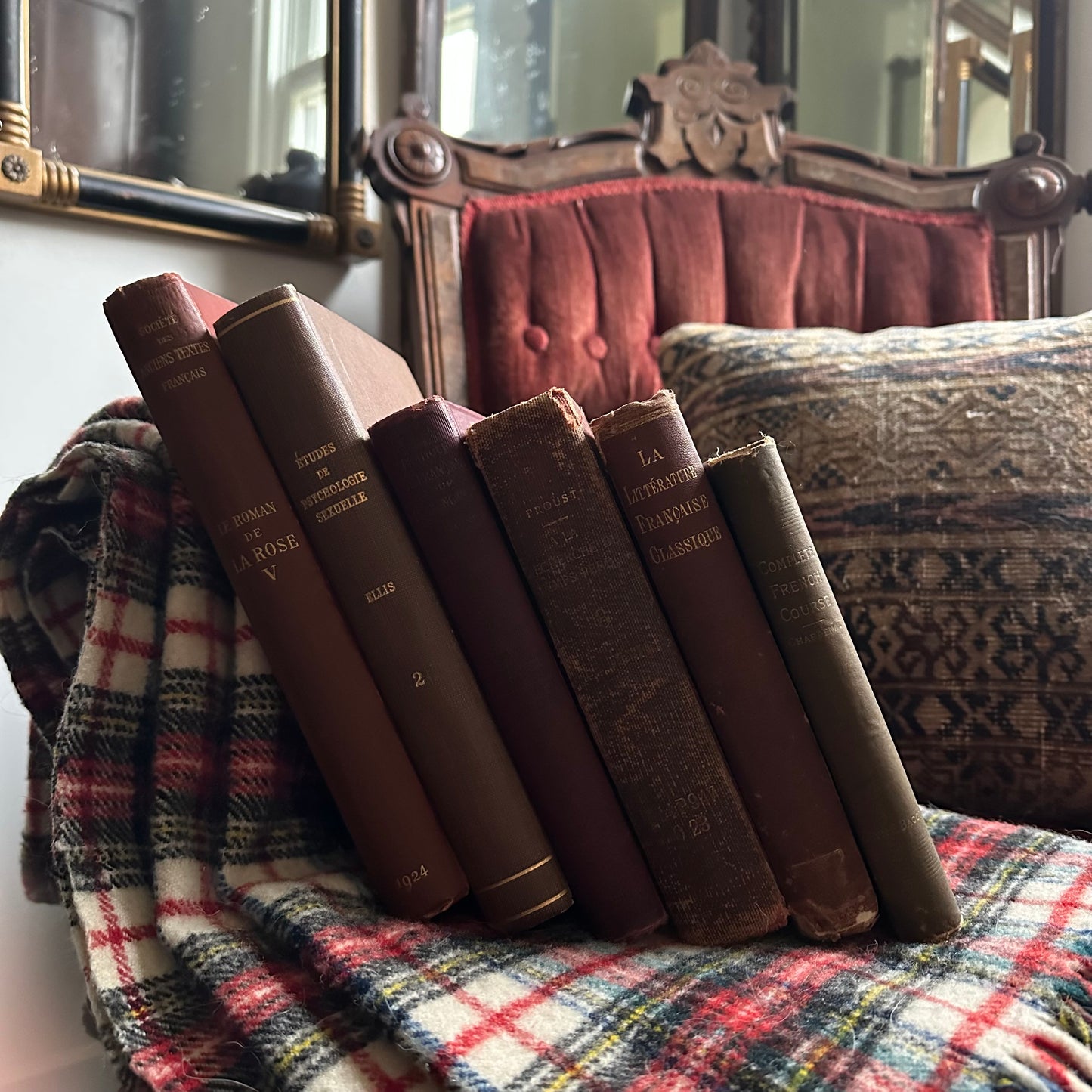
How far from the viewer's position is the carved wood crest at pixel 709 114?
1.01 meters

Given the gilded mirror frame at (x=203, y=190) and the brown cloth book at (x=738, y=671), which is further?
the gilded mirror frame at (x=203, y=190)

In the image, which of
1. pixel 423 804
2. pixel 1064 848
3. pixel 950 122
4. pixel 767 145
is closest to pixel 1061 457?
pixel 1064 848

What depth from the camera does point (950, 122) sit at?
1193mm

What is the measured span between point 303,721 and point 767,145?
2.87 feet

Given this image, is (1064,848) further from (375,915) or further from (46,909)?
(46,909)

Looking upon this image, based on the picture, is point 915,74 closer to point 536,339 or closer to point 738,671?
point 536,339

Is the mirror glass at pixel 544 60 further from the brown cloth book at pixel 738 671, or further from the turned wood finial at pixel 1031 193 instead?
the brown cloth book at pixel 738 671

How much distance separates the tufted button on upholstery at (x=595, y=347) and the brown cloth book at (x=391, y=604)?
55 centimetres


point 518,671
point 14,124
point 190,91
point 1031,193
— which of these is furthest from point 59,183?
point 1031,193

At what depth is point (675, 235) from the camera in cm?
97

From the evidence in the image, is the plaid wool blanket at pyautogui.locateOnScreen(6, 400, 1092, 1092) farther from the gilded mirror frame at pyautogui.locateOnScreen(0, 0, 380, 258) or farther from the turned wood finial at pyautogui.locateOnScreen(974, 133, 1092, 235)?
the turned wood finial at pyautogui.locateOnScreen(974, 133, 1092, 235)

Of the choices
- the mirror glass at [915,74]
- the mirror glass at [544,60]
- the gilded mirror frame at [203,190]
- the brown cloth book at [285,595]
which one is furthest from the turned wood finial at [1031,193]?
the brown cloth book at [285,595]

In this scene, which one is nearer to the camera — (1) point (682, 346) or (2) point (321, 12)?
(1) point (682, 346)

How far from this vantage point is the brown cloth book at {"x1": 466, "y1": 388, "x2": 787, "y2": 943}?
0.39 meters
